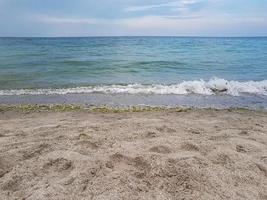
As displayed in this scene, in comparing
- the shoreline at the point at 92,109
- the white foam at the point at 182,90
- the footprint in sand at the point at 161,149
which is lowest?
the white foam at the point at 182,90

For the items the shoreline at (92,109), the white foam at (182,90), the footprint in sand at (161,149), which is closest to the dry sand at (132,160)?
the footprint in sand at (161,149)

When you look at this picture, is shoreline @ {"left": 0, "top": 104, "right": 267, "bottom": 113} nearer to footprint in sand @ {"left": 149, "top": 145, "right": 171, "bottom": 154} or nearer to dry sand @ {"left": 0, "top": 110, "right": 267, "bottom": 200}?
dry sand @ {"left": 0, "top": 110, "right": 267, "bottom": 200}

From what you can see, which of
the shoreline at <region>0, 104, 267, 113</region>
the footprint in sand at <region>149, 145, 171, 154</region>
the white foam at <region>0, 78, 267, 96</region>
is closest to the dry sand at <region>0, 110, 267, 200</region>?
the footprint in sand at <region>149, 145, 171, 154</region>

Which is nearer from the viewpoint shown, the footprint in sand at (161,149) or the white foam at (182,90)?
the footprint in sand at (161,149)

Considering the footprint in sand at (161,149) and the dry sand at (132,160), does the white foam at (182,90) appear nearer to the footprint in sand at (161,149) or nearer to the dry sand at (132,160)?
the dry sand at (132,160)

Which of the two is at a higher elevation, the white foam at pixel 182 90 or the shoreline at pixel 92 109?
the shoreline at pixel 92 109

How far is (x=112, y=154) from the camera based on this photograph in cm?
453

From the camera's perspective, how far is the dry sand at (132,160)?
3.63 m

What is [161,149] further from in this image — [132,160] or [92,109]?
[92,109]

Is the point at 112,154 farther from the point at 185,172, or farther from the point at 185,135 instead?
the point at 185,135

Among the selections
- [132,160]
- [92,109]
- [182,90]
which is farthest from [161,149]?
[182,90]

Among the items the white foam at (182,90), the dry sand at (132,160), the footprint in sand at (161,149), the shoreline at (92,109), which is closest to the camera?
the dry sand at (132,160)

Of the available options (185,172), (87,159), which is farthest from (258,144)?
(87,159)

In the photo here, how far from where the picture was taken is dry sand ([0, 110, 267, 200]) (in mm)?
3629
